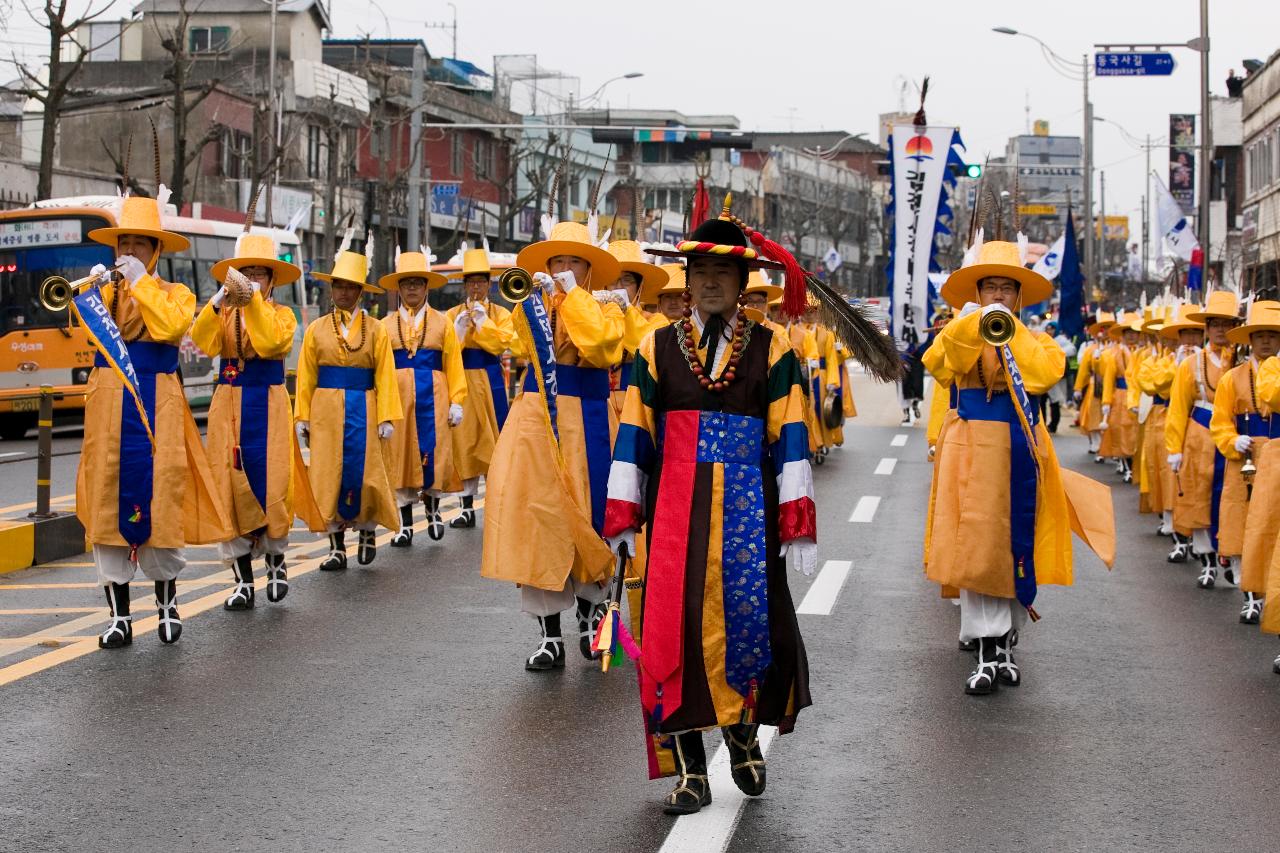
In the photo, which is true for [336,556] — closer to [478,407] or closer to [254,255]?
[254,255]

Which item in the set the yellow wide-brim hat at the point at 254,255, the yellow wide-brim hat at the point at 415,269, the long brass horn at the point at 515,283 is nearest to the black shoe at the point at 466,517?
the yellow wide-brim hat at the point at 415,269

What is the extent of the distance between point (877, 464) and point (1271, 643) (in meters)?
11.2

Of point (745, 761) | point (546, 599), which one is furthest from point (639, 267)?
point (745, 761)

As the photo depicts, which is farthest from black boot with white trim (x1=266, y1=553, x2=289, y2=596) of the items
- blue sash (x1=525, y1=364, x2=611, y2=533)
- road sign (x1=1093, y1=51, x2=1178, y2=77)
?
road sign (x1=1093, y1=51, x2=1178, y2=77)

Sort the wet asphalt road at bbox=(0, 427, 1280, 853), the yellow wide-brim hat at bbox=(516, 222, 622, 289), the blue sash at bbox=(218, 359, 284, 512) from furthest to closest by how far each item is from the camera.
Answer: the blue sash at bbox=(218, 359, 284, 512)
the yellow wide-brim hat at bbox=(516, 222, 622, 289)
the wet asphalt road at bbox=(0, 427, 1280, 853)

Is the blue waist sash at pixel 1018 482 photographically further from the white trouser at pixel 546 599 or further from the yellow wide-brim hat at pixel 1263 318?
the yellow wide-brim hat at pixel 1263 318

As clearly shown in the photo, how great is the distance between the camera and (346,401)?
10625mm

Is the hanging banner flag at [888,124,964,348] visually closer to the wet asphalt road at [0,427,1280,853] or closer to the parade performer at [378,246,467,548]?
the parade performer at [378,246,467,548]

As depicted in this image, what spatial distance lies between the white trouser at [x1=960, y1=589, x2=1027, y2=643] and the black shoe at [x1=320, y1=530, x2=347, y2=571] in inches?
184

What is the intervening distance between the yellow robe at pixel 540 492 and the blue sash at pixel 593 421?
0.15m

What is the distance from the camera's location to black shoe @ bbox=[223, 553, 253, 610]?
9211 mm

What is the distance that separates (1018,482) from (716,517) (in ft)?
8.27

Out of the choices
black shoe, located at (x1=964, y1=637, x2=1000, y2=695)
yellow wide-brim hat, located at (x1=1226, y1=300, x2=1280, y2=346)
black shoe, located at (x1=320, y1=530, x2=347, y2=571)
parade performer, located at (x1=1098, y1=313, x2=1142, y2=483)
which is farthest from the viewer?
parade performer, located at (x1=1098, y1=313, x2=1142, y2=483)

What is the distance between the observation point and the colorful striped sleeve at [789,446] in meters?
5.45
